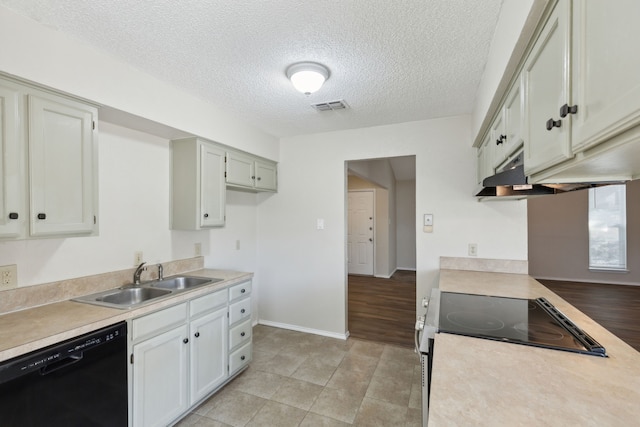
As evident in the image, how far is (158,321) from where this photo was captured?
1840mm

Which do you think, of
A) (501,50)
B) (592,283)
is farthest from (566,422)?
(592,283)

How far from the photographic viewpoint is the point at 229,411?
7.04 feet

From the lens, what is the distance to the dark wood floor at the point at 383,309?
3516 mm

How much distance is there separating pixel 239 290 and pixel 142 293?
0.73 m

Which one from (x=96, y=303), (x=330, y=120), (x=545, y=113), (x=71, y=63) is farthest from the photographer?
(x=330, y=120)

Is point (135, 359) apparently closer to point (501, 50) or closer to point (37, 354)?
point (37, 354)

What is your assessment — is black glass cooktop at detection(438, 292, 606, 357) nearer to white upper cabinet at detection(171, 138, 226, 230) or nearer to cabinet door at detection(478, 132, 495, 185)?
cabinet door at detection(478, 132, 495, 185)

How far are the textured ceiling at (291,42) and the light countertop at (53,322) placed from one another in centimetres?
155

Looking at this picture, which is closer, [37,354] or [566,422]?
[566,422]

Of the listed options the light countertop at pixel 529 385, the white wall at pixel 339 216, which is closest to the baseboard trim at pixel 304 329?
the white wall at pixel 339 216

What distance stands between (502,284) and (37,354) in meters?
2.81

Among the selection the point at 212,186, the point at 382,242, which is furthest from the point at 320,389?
the point at 382,242

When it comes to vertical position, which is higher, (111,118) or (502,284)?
(111,118)

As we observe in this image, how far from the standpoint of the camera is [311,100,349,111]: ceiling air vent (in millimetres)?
2609
